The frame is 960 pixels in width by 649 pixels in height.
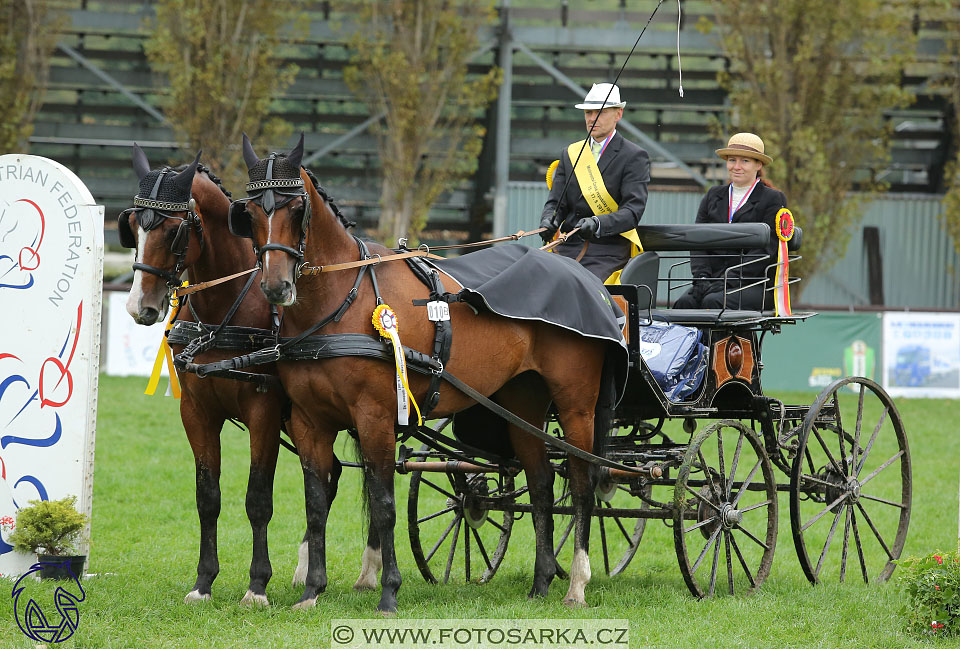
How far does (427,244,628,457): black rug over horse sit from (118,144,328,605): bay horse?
3.35 feet

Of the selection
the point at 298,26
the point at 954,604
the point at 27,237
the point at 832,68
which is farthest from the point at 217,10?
the point at 954,604

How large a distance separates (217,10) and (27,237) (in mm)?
13183

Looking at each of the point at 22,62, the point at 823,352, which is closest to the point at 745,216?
the point at 823,352

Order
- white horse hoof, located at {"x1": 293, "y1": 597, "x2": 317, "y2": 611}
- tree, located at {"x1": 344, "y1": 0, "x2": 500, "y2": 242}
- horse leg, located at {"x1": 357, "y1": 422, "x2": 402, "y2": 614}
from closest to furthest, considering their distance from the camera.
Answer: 1. horse leg, located at {"x1": 357, "y1": 422, "x2": 402, "y2": 614}
2. white horse hoof, located at {"x1": 293, "y1": 597, "x2": 317, "y2": 611}
3. tree, located at {"x1": 344, "y1": 0, "x2": 500, "y2": 242}

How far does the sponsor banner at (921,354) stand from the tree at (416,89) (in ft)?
24.9

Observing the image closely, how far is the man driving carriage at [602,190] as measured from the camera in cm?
634

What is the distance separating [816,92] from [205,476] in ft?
49.8

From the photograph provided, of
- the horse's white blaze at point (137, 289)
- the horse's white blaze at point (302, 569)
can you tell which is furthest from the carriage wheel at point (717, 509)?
the horse's white blaze at point (137, 289)

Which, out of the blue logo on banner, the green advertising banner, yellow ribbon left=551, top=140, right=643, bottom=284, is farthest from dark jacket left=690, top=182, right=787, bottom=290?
the green advertising banner

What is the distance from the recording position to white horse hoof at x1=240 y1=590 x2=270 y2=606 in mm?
5336

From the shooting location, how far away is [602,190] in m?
6.42

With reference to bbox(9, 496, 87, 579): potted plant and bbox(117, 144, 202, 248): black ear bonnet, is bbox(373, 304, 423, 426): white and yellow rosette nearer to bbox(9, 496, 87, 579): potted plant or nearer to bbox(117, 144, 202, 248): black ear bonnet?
bbox(117, 144, 202, 248): black ear bonnet

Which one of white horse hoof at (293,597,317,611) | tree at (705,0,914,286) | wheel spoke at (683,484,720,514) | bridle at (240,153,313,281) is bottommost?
white horse hoof at (293,597,317,611)

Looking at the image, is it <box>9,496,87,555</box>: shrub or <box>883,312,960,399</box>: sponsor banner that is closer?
<box>9,496,87,555</box>: shrub
